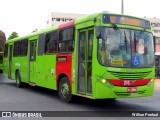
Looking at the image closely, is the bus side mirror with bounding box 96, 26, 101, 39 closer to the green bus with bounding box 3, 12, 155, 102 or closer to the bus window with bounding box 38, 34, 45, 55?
the green bus with bounding box 3, 12, 155, 102

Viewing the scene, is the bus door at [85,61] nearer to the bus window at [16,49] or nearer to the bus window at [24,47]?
the bus window at [24,47]

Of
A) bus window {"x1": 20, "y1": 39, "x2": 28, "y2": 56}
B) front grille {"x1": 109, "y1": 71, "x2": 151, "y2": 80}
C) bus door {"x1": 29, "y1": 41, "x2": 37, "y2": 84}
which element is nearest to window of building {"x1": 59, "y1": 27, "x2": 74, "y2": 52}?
front grille {"x1": 109, "y1": 71, "x2": 151, "y2": 80}

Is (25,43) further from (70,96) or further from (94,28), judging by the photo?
(94,28)

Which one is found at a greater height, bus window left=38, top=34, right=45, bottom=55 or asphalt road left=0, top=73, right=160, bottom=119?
bus window left=38, top=34, right=45, bottom=55

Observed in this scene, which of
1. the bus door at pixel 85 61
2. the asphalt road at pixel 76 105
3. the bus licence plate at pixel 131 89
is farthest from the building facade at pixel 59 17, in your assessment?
the bus licence plate at pixel 131 89

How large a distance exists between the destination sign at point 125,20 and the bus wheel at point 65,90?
288 cm

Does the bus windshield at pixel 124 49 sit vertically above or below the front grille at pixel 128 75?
above

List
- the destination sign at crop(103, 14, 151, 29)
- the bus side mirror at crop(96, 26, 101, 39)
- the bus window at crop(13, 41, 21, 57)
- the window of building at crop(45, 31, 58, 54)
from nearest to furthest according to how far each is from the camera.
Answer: the bus side mirror at crop(96, 26, 101, 39), the destination sign at crop(103, 14, 151, 29), the window of building at crop(45, 31, 58, 54), the bus window at crop(13, 41, 21, 57)

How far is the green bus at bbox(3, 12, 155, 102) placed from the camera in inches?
396

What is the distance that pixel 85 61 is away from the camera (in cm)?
1088

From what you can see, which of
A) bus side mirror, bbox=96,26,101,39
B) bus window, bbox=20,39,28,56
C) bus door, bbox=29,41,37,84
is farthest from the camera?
bus window, bbox=20,39,28,56

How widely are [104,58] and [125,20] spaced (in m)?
1.53

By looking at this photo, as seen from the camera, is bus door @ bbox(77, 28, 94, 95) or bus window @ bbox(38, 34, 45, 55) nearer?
bus door @ bbox(77, 28, 94, 95)

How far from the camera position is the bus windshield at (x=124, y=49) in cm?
1011
